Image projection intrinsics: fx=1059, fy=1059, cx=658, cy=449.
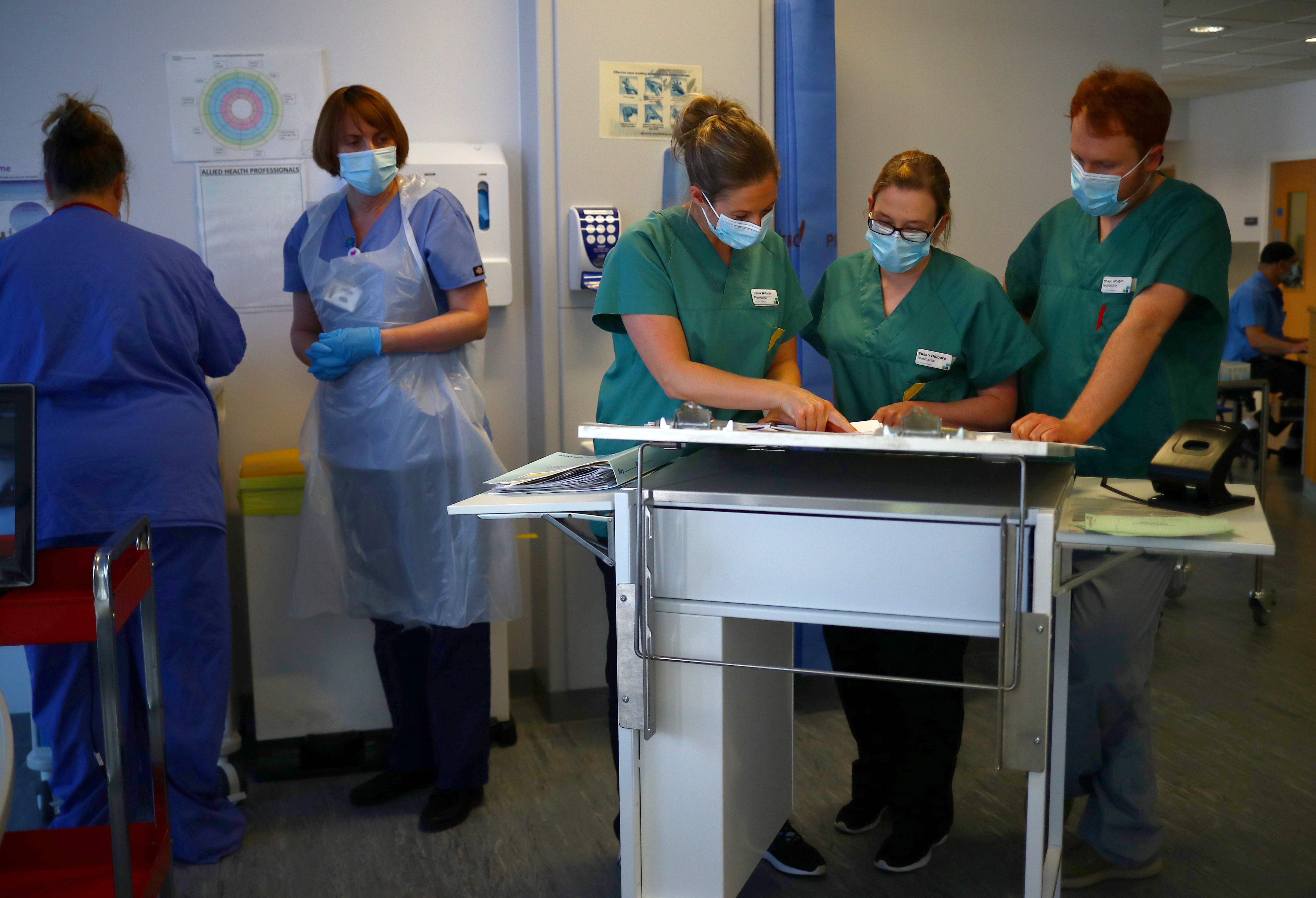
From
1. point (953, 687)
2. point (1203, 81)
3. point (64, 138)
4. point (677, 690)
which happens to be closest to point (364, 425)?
A: point (64, 138)

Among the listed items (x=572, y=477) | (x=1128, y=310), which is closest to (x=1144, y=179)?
(x=1128, y=310)

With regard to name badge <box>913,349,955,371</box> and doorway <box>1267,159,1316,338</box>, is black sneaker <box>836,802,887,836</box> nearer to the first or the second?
name badge <box>913,349,955,371</box>

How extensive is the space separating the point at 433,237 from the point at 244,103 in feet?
2.87

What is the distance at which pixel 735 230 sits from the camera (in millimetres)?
1874

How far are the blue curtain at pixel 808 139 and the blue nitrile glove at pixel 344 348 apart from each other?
3.81 ft

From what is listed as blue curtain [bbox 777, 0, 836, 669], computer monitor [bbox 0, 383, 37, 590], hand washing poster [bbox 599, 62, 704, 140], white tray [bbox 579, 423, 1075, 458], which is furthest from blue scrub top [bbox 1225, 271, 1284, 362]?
computer monitor [bbox 0, 383, 37, 590]

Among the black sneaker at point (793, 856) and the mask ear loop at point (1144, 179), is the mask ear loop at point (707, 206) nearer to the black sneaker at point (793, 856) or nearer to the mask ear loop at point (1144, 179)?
the mask ear loop at point (1144, 179)

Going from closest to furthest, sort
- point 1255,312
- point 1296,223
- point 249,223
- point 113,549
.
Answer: point 113,549, point 249,223, point 1255,312, point 1296,223

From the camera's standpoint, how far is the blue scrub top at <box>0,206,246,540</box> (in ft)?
6.59

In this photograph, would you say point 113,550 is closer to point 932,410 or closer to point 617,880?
point 617,880

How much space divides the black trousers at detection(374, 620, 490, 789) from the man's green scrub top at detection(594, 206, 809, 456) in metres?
0.64

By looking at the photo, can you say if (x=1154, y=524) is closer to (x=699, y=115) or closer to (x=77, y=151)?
(x=699, y=115)

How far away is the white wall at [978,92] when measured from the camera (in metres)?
3.15

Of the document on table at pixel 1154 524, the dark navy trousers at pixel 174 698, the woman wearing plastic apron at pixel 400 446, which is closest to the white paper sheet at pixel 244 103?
the woman wearing plastic apron at pixel 400 446
